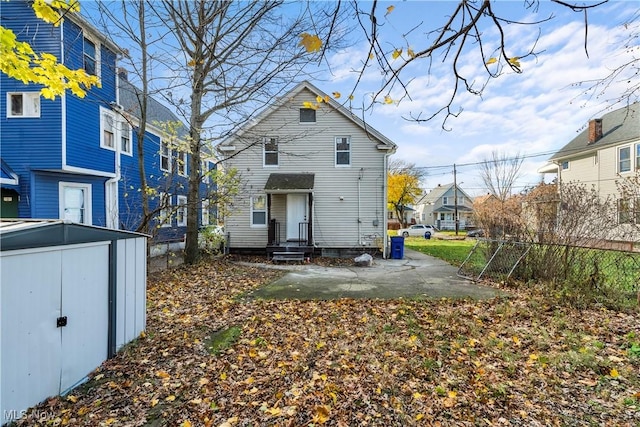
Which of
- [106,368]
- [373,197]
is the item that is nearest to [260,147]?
[373,197]

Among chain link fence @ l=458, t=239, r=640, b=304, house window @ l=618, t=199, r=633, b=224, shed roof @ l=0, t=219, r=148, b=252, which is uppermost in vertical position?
house window @ l=618, t=199, r=633, b=224

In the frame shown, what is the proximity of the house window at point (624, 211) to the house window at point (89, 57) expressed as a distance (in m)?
15.2

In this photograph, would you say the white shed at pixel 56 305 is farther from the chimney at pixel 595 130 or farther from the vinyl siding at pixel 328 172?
the chimney at pixel 595 130

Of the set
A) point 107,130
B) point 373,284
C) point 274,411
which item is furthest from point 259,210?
point 274,411

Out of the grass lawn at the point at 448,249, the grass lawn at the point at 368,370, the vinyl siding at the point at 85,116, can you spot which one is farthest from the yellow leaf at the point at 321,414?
the vinyl siding at the point at 85,116

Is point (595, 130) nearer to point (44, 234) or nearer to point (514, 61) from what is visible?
point (514, 61)

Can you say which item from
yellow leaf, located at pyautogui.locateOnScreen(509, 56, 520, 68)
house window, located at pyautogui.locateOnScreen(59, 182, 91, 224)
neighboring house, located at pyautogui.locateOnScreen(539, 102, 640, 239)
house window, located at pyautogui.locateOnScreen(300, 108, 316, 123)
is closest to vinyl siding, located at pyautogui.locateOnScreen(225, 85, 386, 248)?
house window, located at pyautogui.locateOnScreen(300, 108, 316, 123)

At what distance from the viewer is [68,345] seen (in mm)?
3166

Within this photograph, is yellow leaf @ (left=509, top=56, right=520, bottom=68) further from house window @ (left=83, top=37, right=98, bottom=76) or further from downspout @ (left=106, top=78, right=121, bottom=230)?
downspout @ (left=106, top=78, right=121, bottom=230)

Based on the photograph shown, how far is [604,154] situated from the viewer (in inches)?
713

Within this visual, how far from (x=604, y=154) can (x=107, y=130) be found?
25339mm

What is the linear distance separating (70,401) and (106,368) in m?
0.68

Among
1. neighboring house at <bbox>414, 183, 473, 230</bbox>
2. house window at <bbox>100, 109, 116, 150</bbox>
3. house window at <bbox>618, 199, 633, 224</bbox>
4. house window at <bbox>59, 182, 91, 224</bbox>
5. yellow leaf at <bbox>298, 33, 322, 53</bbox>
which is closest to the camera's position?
yellow leaf at <bbox>298, 33, 322, 53</bbox>

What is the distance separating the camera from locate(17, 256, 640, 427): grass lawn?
2.81 metres
